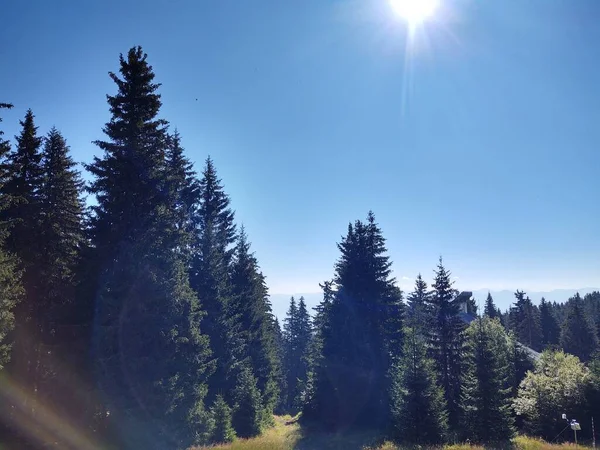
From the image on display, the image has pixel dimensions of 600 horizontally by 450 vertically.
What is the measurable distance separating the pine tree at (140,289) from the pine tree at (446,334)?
786 inches

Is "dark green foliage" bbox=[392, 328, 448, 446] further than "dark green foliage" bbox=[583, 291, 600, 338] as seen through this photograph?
No

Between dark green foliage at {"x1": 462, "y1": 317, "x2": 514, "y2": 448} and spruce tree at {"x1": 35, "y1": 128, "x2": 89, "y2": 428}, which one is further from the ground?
spruce tree at {"x1": 35, "y1": 128, "x2": 89, "y2": 428}

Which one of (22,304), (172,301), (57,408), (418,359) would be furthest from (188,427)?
(418,359)

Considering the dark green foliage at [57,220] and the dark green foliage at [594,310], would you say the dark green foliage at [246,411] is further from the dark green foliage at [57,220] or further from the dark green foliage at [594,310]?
the dark green foliage at [594,310]

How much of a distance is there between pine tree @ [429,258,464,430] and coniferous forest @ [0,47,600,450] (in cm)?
10

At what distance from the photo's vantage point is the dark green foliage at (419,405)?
70.1 ft

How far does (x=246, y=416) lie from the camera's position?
25.4 meters

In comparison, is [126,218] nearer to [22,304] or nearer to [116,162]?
[116,162]

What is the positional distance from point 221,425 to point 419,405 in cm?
1172

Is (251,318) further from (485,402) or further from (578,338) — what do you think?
(578,338)

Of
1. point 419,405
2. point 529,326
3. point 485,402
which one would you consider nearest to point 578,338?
point 529,326

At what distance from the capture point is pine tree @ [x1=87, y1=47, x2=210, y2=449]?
14.3 m

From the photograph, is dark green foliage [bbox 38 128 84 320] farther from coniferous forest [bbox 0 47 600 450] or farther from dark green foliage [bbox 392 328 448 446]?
dark green foliage [bbox 392 328 448 446]

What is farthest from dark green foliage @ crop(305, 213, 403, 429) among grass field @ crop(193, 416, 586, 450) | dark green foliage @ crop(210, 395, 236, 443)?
A: dark green foliage @ crop(210, 395, 236, 443)
